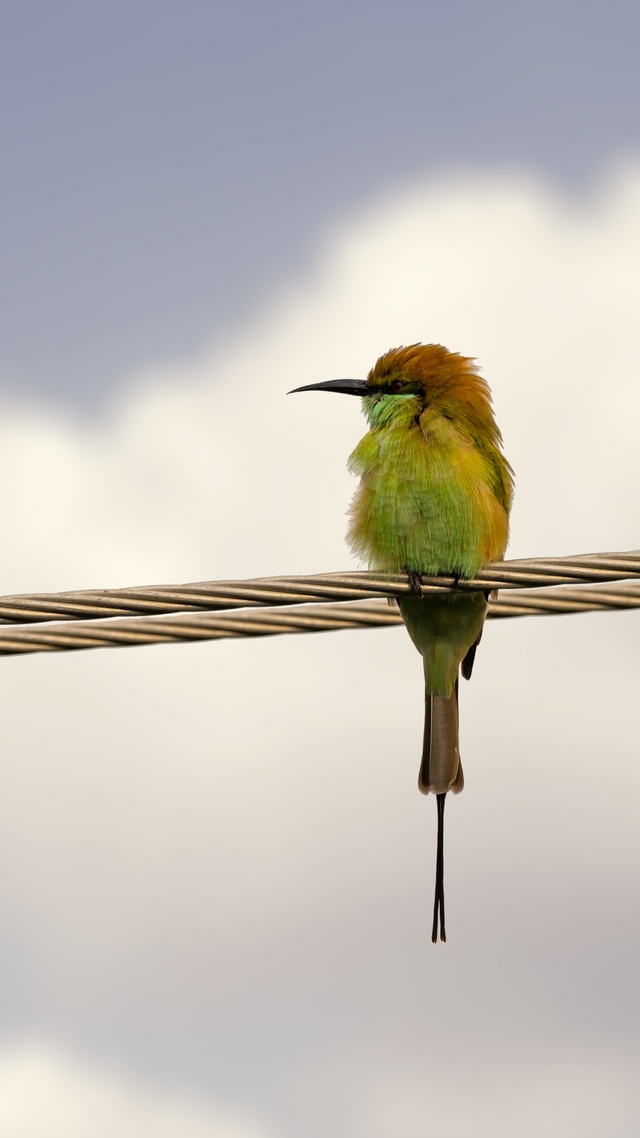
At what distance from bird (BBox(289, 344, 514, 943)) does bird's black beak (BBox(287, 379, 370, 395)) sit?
0.34 ft

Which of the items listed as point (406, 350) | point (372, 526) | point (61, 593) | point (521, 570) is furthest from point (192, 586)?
point (406, 350)

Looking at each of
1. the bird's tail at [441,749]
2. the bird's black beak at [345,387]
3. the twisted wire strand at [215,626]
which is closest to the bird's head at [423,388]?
the bird's black beak at [345,387]

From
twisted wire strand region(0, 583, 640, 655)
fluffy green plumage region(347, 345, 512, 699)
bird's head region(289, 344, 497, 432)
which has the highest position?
bird's head region(289, 344, 497, 432)

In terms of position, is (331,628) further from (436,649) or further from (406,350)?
(406,350)

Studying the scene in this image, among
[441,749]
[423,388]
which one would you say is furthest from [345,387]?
[441,749]

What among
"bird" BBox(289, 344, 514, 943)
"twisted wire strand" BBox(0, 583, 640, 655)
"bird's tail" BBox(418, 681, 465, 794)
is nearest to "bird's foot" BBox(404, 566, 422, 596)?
"bird" BBox(289, 344, 514, 943)

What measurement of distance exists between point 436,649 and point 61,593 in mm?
1236

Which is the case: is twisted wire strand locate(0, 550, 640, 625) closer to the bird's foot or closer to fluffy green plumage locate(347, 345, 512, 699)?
the bird's foot

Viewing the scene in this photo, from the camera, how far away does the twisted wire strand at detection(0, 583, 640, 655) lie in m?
2.19

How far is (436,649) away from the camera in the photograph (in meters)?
3.19

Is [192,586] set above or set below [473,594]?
below

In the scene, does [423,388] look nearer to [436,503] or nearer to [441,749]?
[436,503]

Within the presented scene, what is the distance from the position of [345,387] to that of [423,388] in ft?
0.93

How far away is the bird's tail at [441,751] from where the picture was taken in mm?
3195
